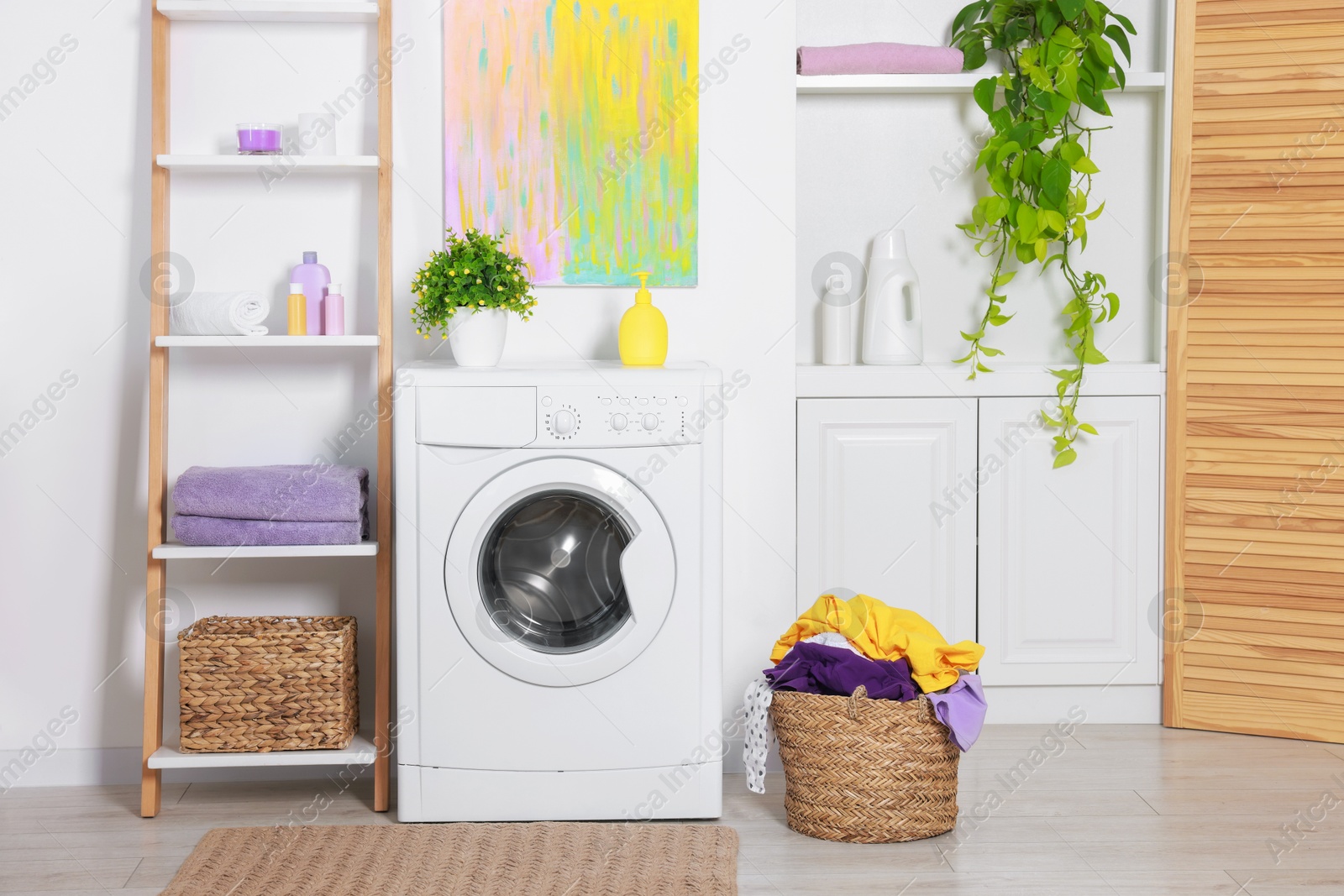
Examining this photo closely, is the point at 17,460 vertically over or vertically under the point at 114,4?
under

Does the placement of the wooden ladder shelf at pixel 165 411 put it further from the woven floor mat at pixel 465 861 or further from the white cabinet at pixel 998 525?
the white cabinet at pixel 998 525

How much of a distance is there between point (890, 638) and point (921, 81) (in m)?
1.31

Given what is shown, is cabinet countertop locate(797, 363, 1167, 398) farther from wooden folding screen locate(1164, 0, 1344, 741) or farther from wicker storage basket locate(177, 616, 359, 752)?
wicker storage basket locate(177, 616, 359, 752)

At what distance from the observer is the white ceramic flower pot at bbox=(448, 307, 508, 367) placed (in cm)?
212

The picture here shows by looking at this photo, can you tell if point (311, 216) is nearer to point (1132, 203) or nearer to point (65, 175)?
point (65, 175)

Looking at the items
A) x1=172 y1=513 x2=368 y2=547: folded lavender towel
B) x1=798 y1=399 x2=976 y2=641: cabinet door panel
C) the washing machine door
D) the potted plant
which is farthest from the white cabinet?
x1=172 y1=513 x2=368 y2=547: folded lavender towel

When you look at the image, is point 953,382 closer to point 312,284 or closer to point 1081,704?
point 1081,704

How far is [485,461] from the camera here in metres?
2.01

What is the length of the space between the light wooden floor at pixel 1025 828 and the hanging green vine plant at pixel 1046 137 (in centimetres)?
71

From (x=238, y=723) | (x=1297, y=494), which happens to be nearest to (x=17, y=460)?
(x=238, y=723)

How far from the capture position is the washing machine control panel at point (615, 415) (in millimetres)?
2004

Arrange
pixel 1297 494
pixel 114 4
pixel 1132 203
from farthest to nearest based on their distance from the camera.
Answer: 1. pixel 1132 203
2. pixel 1297 494
3. pixel 114 4

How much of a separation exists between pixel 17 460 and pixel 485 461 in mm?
1040

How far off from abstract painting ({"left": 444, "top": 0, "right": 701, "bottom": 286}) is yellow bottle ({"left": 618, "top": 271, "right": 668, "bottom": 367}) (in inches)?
8.2
